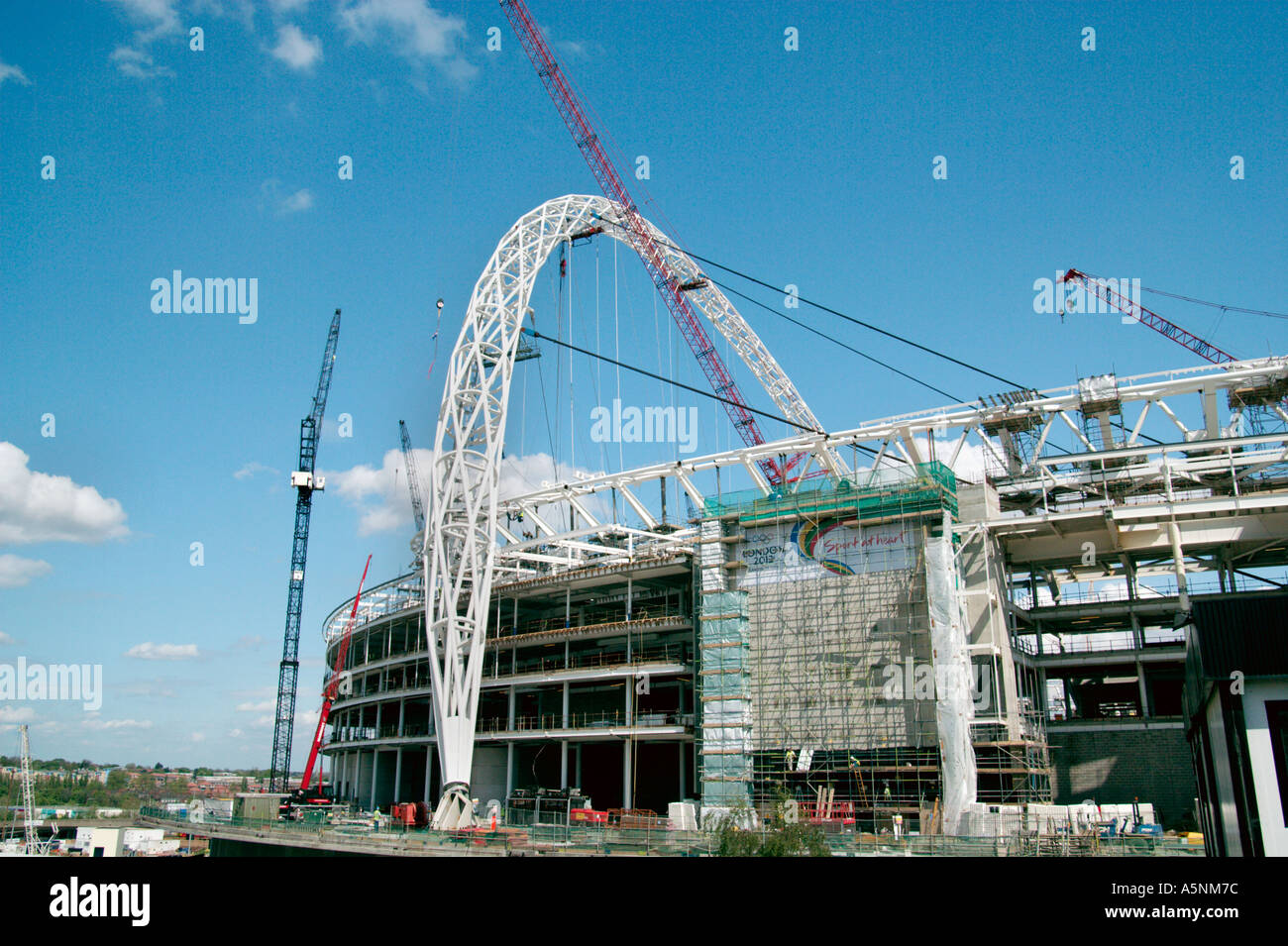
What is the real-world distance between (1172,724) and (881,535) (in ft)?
54.9

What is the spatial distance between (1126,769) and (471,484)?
122 feet

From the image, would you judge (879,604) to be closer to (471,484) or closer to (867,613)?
(867,613)

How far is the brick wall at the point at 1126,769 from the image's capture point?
44.7 metres

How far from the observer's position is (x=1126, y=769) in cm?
4638

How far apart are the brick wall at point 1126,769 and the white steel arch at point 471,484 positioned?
732 inches

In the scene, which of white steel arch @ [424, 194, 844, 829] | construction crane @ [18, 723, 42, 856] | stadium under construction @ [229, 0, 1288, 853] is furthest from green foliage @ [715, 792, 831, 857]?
construction crane @ [18, 723, 42, 856]

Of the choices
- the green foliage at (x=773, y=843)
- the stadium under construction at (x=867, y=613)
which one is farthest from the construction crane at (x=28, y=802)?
the green foliage at (x=773, y=843)

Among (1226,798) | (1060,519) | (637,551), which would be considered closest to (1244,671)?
(1226,798)

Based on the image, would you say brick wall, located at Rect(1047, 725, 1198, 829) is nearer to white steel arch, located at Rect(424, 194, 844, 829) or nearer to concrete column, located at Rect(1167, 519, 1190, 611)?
concrete column, located at Rect(1167, 519, 1190, 611)

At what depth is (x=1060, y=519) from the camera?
44.9 metres

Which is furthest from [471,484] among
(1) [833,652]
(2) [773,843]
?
(2) [773,843]

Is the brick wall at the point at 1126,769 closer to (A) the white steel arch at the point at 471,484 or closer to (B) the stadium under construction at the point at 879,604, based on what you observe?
(B) the stadium under construction at the point at 879,604
